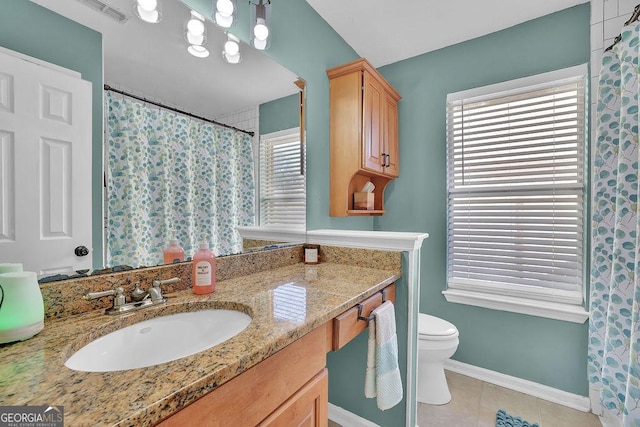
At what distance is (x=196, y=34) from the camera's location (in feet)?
4.07

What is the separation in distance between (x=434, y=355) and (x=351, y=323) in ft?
3.44

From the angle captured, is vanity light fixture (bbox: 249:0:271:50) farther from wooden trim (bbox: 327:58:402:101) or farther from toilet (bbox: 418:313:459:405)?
toilet (bbox: 418:313:459:405)

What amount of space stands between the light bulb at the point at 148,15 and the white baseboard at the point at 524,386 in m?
2.80

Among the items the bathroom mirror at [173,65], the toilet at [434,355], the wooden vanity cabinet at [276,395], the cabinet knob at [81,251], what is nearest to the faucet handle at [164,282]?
the bathroom mirror at [173,65]

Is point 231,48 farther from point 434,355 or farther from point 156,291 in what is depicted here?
point 434,355

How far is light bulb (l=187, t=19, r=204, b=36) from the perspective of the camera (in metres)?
1.21

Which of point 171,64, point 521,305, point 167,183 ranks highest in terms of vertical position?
point 171,64

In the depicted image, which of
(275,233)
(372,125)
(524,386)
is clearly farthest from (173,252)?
(524,386)

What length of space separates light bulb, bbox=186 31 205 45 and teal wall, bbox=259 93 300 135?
1.31 ft

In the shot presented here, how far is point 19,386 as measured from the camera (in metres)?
0.50

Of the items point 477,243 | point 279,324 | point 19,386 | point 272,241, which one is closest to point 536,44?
point 477,243

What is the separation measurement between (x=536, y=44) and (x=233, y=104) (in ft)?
6.97

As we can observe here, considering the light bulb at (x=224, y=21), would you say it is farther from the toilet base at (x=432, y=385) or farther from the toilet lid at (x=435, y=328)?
the toilet base at (x=432, y=385)

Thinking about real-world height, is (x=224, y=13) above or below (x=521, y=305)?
above
